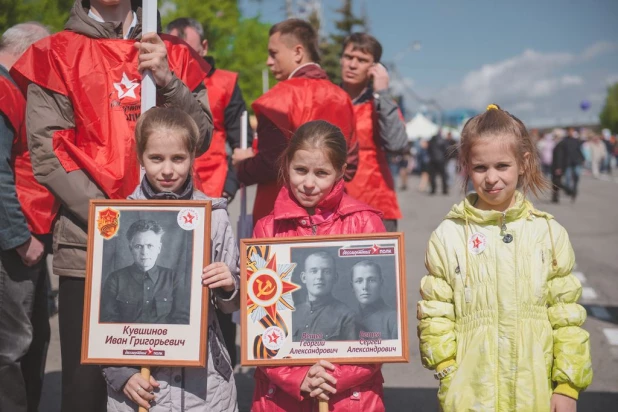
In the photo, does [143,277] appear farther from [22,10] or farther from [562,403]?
[22,10]

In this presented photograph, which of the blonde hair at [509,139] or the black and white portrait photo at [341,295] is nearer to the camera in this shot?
the black and white portrait photo at [341,295]

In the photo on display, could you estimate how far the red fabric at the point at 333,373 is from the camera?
2.88 metres

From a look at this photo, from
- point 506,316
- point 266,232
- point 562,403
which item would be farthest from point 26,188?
point 562,403

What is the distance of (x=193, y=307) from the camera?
2.76 metres

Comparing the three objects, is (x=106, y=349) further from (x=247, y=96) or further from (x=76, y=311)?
(x=247, y=96)


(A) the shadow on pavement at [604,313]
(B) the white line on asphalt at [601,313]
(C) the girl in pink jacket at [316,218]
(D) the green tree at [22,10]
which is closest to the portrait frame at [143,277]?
(C) the girl in pink jacket at [316,218]

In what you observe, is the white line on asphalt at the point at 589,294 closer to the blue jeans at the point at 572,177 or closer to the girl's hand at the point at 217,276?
the girl's hand at the point at 217,276

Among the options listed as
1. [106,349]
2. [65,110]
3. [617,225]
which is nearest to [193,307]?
[106,349]

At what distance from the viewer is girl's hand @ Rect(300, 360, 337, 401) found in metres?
2.73

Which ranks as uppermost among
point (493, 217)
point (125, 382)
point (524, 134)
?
point (524, 134)

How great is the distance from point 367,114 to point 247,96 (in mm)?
41375

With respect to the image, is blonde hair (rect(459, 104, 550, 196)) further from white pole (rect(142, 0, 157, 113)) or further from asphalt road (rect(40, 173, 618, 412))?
white pole (rect(142, 0, 157, 113))

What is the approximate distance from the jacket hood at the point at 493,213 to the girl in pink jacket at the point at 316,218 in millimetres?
375

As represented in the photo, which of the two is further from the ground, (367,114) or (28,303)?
(367,114)
